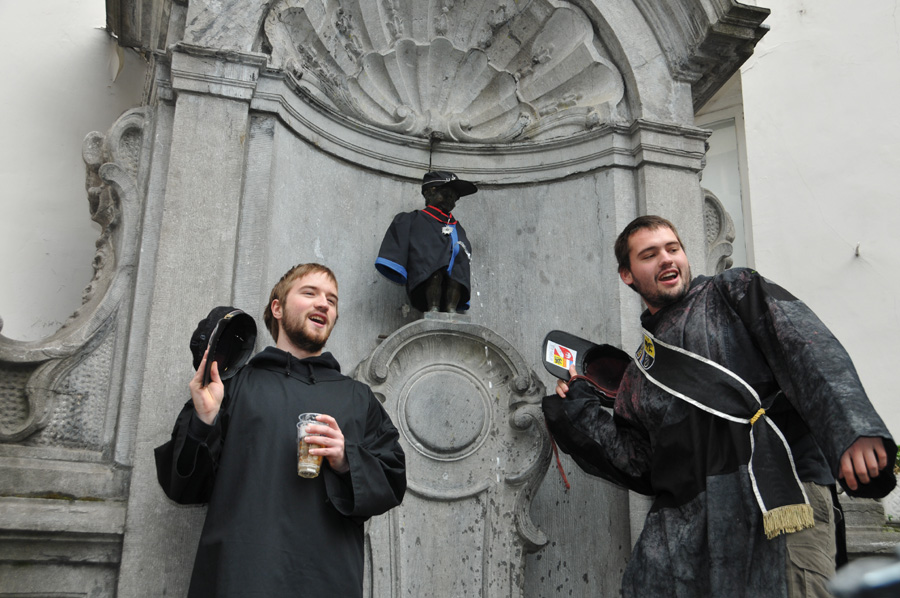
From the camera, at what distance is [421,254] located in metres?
4.02

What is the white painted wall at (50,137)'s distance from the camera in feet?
16.5

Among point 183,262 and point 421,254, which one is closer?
point 183,262

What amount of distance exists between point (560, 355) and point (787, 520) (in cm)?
116

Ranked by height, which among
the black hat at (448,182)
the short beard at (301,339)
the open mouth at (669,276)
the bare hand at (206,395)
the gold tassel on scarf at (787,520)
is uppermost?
the black hat at (448,182)

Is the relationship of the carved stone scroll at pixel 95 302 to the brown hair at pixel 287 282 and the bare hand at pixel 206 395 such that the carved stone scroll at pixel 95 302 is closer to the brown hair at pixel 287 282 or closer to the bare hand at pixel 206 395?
the brown hair at pixel 287 282

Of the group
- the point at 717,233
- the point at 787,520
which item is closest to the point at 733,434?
the point at 787,520

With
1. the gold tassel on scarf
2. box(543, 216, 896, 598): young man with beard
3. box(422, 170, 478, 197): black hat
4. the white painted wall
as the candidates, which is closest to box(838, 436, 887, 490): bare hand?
box(543, 216, 896, 598): young man with beard

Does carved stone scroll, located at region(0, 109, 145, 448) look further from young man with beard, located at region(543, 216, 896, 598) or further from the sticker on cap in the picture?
young man with beard, located at region(543, 216, 896, 598)

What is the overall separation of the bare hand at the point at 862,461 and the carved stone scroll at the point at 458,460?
1565 millimetres

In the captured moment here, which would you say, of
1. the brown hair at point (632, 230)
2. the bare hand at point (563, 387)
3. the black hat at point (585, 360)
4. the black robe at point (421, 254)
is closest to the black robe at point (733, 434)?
the brown hair at point (632, 230)

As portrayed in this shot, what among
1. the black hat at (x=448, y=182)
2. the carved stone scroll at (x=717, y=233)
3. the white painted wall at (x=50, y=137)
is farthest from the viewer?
the white painted wall at (x=50, y=137)

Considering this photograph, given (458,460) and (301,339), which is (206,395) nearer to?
(301,339)

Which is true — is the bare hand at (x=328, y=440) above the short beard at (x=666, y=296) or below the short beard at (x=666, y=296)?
below

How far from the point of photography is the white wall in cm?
681
